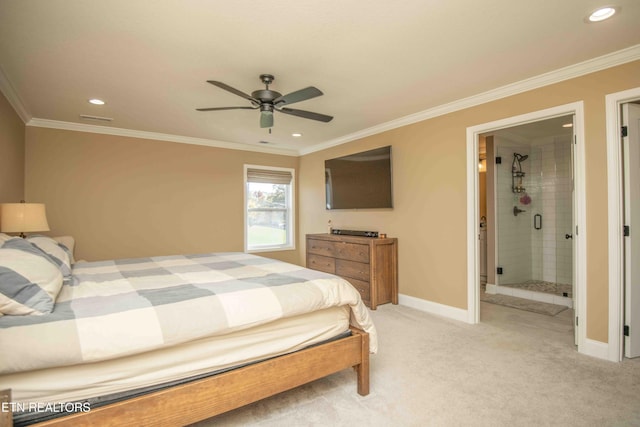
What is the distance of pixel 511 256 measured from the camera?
4.95 meters

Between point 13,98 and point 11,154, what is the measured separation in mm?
560

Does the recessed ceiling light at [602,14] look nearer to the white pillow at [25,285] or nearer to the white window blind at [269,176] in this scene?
the white pillow at [25,285]

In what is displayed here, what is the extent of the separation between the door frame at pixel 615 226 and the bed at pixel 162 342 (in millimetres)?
1940

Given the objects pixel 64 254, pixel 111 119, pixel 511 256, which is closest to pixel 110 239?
pixel 111 119

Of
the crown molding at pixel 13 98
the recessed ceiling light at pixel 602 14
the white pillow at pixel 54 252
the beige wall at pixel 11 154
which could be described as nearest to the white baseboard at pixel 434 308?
the recessed ceiling light at pixel 602 14

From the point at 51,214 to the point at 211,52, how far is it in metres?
3.27

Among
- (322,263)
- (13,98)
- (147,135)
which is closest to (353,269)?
(322,263)

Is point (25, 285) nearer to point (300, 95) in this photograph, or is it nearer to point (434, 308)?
point (300, 95)

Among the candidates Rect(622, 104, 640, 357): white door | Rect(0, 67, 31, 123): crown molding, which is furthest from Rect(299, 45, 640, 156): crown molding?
Rect(0, 67, 31, 123): crown molding

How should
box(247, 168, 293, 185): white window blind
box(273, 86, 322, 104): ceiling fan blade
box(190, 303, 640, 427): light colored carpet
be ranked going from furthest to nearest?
box(247, 168, 293, 185): white window blind, box(273, 86, 322, 104): ceiling fan blade, box(190, 303, 640, 427): light colored carpet

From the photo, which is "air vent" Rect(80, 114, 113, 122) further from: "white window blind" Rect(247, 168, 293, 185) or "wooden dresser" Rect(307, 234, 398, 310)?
"wooden dresser" Rect(307, 234, 398, 310)

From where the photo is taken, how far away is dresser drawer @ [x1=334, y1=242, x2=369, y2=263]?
406 cm

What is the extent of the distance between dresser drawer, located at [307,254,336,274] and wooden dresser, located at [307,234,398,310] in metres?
0.03

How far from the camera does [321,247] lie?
190 inches
